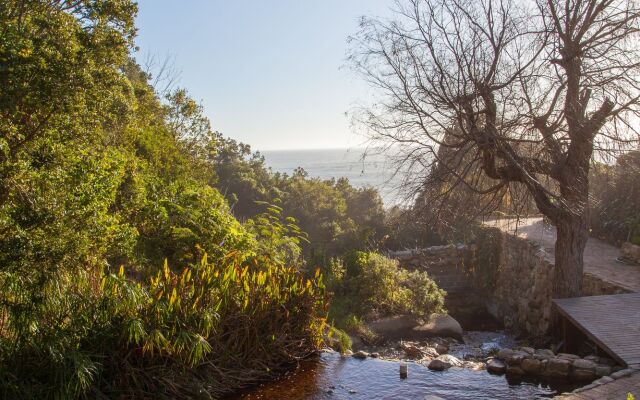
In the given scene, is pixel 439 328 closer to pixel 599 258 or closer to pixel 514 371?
pixel 514 371


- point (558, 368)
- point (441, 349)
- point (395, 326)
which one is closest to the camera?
point (558, 368)

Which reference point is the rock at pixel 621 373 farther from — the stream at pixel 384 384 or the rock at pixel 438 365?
the rock at pixel 438 365


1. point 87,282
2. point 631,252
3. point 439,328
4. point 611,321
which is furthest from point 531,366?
point 631,252

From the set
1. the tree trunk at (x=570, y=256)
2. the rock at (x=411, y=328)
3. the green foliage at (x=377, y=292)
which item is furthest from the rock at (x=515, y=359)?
the green foliage at (x=377, y=292)

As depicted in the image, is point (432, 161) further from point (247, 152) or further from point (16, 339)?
A: point (247, 152)

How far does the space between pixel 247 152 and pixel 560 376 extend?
25300 mm

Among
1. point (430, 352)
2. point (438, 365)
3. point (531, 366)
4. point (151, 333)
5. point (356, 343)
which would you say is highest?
point (151, 333)

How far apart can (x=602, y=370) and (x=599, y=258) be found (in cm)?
661

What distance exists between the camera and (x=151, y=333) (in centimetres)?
561

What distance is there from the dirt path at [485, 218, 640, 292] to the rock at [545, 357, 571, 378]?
7.34 feet

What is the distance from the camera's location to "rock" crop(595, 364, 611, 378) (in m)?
6.82

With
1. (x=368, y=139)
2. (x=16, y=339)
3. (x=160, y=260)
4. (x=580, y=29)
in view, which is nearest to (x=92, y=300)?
(x=16, y=339)

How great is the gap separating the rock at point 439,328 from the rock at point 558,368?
3871 millimetres

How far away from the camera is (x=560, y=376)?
7.23 meters
